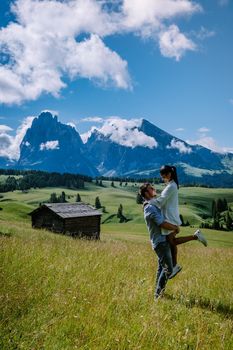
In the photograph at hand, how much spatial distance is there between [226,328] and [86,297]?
1841mm

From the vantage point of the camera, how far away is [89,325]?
159 inches

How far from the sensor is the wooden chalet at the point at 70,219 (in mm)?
53406

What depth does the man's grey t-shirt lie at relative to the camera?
6.95 m

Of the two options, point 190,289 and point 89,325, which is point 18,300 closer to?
point 89,325

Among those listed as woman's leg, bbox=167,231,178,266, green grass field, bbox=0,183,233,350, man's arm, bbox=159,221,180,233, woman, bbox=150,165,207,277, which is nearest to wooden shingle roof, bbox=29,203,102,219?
woman's leg, bbox=167,231,178,266

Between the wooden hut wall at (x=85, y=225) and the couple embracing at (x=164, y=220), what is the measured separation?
47220 millimetres

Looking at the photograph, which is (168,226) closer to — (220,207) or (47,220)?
(47,220)

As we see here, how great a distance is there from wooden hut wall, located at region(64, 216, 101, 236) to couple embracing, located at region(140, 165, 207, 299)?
155ft

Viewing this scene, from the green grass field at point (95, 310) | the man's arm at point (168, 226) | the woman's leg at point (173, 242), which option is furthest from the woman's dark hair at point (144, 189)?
the green grass field at point (95, 310)

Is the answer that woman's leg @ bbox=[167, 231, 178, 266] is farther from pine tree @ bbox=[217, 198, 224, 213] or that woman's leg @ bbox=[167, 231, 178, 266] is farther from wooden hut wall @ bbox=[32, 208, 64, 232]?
pine tree @ bbox=[217, 198, 224, 213]

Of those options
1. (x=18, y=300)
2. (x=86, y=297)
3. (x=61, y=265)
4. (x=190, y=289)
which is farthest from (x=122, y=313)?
(x=190, y=289)

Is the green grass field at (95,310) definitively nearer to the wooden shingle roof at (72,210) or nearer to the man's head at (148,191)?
the man's head at (148,191)

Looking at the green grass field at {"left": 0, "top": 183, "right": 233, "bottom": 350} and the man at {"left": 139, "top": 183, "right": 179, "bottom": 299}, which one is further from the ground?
the man at {"left": 139, "top": 183, "right": 179, "bottom": 299}

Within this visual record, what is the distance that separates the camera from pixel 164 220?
702cm
